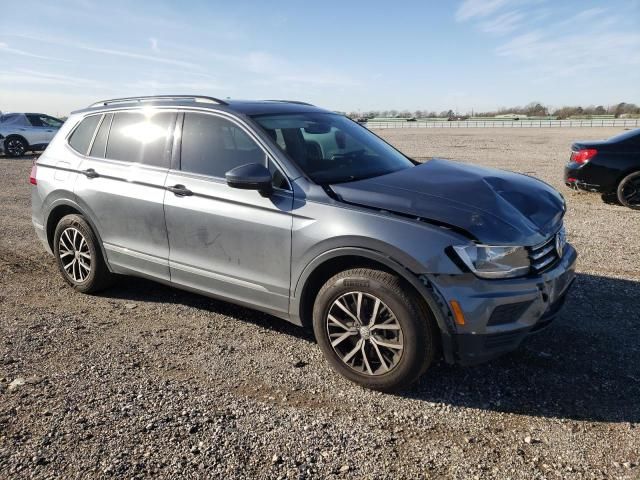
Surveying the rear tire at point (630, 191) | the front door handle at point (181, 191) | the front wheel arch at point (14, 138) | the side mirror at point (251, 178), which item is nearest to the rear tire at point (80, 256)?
the front door handle at point (181, 191)

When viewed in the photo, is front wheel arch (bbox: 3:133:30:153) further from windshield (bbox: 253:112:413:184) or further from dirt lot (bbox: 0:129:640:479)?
windshield (bbox: 253:112:413:184)

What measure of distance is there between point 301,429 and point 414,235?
1321 millimetres

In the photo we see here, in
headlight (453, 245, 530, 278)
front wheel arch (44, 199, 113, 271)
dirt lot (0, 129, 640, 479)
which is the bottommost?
dirt lot (0, 129, 640, 479)

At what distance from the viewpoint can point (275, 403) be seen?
10.8 ft

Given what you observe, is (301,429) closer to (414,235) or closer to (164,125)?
(414,235)

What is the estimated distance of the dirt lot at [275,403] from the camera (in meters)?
2.71

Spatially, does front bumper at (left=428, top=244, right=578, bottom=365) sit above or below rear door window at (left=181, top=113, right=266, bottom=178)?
below

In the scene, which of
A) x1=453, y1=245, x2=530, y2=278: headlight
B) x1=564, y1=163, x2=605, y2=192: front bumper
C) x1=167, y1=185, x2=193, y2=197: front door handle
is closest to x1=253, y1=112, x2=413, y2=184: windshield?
x1=167, y1=185, x2=193, y2=197: front door handle

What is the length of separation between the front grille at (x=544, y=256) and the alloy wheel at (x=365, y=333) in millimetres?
934

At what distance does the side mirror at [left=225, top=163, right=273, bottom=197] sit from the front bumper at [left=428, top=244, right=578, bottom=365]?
4.22ft

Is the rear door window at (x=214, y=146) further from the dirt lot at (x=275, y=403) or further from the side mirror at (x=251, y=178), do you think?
the dirt lot at (x=275, y=403)

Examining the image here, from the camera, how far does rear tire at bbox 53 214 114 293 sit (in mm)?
4938

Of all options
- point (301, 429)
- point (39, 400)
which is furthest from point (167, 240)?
point (301, 429)

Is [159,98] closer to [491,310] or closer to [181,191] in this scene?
[181,191]
